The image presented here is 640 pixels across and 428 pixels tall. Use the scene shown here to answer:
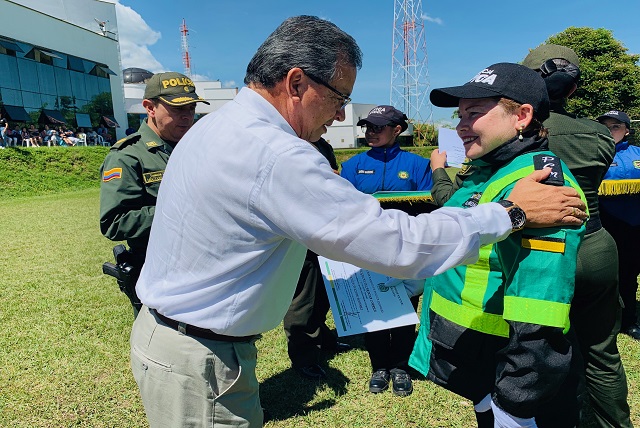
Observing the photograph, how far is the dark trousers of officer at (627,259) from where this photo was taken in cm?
416

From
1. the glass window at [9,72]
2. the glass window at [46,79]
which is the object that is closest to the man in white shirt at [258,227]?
the glass window at [9,72]

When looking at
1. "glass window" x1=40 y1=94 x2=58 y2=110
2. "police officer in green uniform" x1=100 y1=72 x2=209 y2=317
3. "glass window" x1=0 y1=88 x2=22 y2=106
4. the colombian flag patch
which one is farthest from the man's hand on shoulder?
"glass window" x1=40 y1=94 x2=58 y2=110

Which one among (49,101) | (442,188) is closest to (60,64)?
(49,101)

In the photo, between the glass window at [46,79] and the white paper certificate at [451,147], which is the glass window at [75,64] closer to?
the glass window at [46,79]

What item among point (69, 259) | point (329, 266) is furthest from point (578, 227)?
point (69, 259)

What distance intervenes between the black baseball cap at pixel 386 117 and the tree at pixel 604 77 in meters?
25.1

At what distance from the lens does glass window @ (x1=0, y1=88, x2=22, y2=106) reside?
2783cm

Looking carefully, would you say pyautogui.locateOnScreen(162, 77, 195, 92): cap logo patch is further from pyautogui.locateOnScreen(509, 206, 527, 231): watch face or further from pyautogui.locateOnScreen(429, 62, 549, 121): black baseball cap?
pyautogui.locateOnScreen(509, 206, 527, 231): watch face

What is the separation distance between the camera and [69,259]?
7.48 metres

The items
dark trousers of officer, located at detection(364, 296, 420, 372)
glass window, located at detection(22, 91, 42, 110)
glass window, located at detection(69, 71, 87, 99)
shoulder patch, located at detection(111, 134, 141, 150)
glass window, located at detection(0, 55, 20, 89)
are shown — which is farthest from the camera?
glass window, located at detection(69, 71, 87, 99)

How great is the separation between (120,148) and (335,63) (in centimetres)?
202

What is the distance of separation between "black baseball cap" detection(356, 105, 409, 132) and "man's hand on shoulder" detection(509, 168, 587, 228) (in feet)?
7.87

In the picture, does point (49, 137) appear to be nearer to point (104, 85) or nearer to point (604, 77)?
point (104, 85)

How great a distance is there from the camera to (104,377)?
12.0ft
